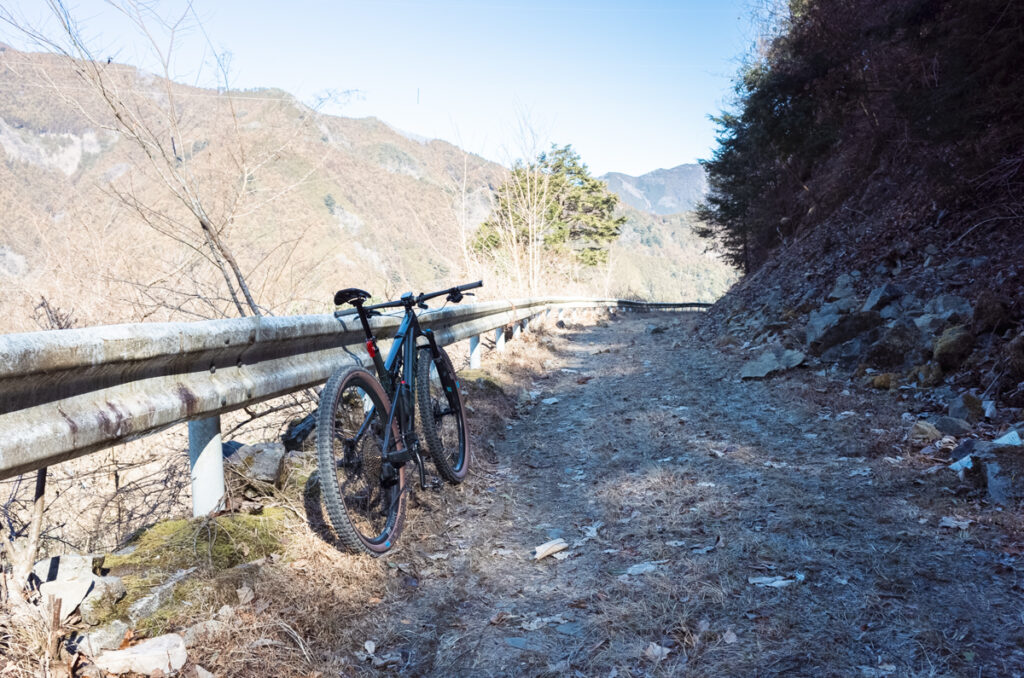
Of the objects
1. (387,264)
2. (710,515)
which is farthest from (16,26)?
(387,264)

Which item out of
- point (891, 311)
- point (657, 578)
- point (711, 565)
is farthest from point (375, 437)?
point (891, 311)

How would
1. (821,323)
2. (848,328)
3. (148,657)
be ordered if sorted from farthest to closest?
(821,323)
(848,328)
(148,657)

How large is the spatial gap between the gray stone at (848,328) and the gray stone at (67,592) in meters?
7.30

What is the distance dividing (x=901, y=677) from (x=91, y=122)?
19.9 feet

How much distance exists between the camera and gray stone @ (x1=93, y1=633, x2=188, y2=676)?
5.91 feet

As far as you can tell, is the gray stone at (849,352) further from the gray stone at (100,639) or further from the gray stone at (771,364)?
the gray stone at (100,639)

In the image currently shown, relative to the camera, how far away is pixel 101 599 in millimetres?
2004

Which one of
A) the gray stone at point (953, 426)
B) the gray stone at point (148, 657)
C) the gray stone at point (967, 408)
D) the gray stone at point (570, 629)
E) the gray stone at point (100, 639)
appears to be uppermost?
the gray stone at point (100, 639)

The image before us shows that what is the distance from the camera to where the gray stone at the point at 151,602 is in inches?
80.1

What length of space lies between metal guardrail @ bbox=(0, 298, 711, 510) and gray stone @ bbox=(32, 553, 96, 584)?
0.47 meters

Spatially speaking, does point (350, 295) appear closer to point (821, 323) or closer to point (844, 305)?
point (821, 323)

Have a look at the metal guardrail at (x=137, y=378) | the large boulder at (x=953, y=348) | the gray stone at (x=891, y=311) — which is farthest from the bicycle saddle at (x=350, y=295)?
the gray stone at (x=891, y=311)

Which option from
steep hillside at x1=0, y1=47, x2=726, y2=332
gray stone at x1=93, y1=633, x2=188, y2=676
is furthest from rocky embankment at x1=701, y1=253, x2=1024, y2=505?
steep hillside at x1=0, y1=47, x2=726, y2=332

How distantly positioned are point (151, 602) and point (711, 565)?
7.48 ft
